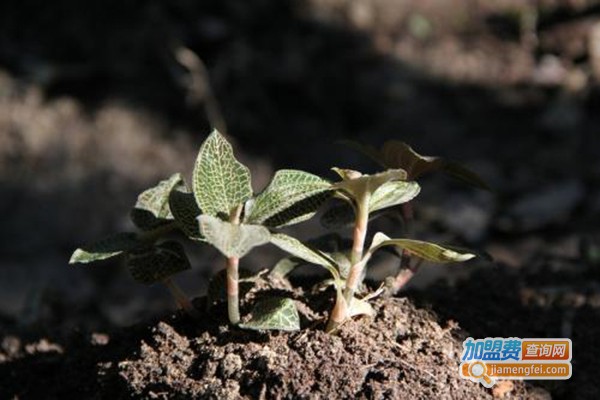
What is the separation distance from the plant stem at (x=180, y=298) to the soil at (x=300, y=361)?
19 mm

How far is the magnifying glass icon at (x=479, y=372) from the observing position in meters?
1.48

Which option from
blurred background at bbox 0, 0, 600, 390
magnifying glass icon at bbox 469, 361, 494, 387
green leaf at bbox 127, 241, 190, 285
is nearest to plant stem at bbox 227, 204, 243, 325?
green leaf at bbox 127, 241, 190, 285

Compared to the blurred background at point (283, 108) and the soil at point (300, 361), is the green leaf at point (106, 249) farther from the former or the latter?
the blurred background at point (283, 108)

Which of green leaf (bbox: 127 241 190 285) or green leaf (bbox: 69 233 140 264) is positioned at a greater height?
green leaf (bbox: 69 233 140 264)

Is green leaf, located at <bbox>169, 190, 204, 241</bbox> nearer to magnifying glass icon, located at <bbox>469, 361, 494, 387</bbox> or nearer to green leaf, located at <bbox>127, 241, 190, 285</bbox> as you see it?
green leaf, located at <bbox>127, 241, 190, 285</bbox>

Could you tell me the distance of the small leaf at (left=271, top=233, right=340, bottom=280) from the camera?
4.46 feet

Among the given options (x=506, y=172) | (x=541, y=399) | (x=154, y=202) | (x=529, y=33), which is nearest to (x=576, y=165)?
(x=506, y=172)

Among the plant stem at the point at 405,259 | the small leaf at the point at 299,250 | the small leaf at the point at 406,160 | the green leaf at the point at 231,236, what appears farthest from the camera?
the plant stem at the point at 405,259

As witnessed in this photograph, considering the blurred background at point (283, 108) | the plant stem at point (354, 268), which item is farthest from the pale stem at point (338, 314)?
the blurred background at point (283, 108)

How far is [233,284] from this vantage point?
4.69 ft

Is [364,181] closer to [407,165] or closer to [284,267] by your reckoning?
[407,165]

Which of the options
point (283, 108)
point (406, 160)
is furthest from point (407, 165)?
point (283, 108)

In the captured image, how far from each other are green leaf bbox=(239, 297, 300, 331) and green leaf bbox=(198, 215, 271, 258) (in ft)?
0.53

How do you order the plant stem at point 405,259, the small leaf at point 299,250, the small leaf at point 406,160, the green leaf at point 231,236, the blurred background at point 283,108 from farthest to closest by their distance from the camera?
the blurred background at point 283,108 → the plant stem at point 405,259 → the small leaf at point 406,160 → the small leaf at point 299,250 → the green leaf at point 231,236
